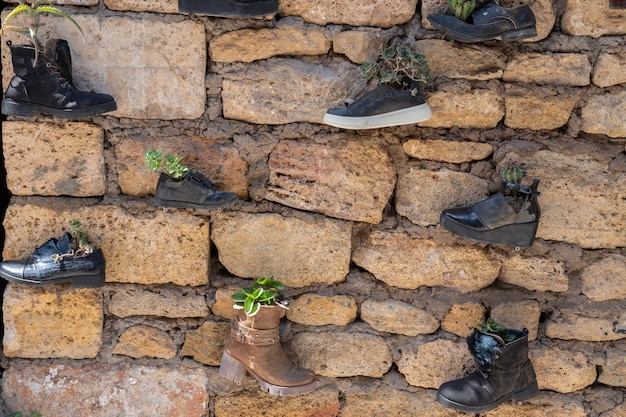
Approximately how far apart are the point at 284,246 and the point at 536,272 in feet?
3.69

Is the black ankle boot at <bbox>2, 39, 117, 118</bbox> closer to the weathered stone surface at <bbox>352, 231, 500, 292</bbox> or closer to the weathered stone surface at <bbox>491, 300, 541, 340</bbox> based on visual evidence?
the weathered stone surface at <bbox>352, 231, 500, 292</bbox>

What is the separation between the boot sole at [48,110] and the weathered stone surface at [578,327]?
214 centimetres

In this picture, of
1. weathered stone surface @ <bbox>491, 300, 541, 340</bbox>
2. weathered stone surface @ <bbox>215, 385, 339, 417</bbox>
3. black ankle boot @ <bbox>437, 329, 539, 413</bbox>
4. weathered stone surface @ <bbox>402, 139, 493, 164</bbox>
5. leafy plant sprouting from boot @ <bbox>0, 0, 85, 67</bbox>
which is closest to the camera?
leafy plant sprouting from boot @ <bbox>0, 0, 85, 67</bbox>

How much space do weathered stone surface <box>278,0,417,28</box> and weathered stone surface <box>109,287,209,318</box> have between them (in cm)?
132

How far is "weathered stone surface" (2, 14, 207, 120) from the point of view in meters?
2.75

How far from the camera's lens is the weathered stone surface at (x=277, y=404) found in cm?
306

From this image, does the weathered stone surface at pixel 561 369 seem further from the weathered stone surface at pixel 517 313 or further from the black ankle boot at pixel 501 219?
the black ankle boot at pixel 501 219

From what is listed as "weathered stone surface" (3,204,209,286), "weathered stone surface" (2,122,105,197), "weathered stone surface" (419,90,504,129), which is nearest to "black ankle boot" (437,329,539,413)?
"weathered stone surface" (419,90,504,129)

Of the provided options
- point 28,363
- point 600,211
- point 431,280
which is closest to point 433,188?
point 431,280

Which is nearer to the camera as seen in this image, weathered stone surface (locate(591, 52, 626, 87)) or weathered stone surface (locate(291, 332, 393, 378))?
weathered stone surface (locate(591, 52, 626, 87))

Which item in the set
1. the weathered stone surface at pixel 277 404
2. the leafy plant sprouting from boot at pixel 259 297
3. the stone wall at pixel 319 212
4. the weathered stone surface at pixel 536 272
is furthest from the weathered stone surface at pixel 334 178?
the weathered stone surface at pixel 277 404

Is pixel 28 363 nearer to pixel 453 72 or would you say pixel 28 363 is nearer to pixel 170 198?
pixel 170 198

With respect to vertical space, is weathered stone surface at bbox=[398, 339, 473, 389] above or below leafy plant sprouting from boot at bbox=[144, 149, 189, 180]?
below

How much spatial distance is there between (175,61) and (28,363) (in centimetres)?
152
